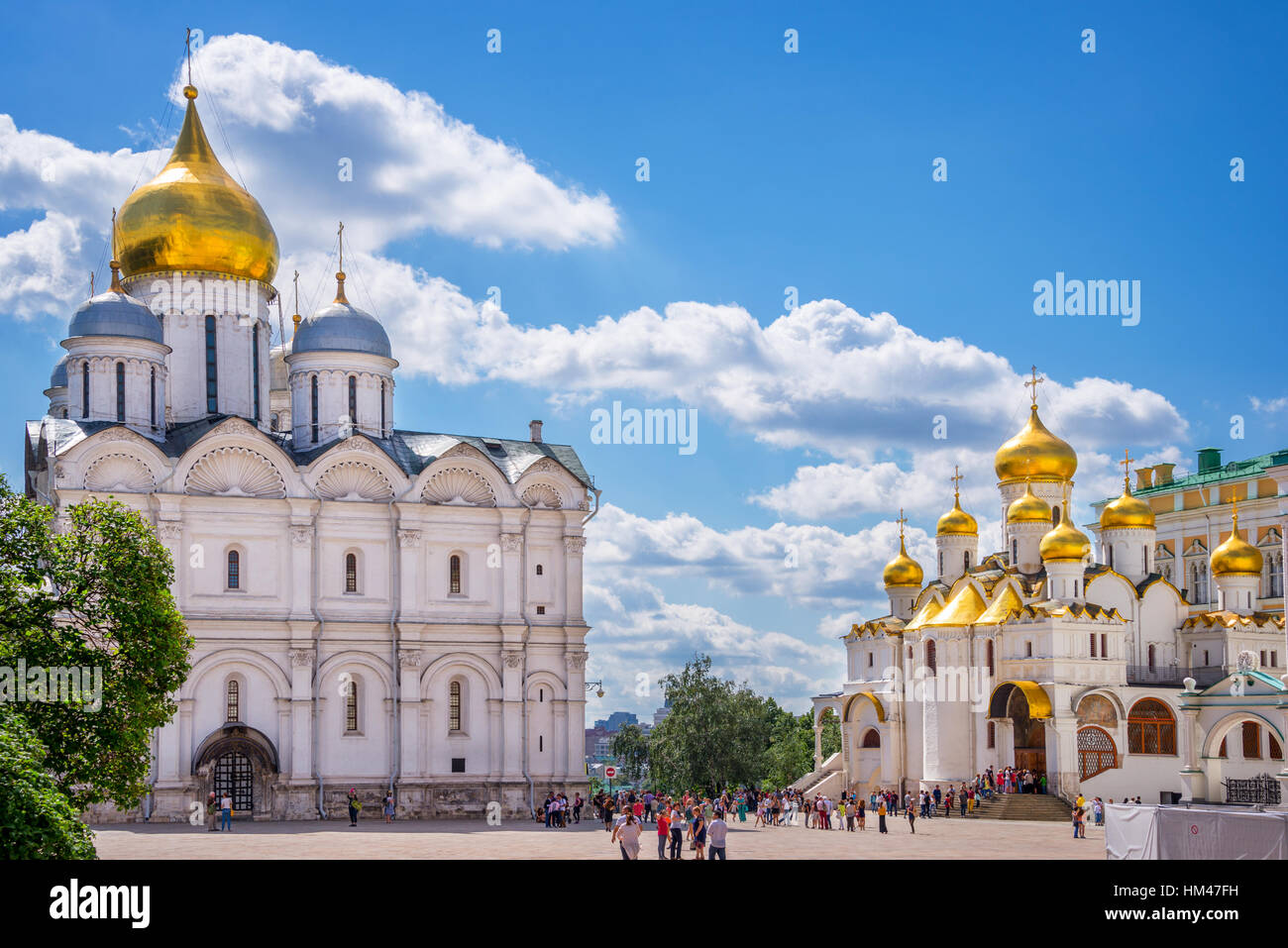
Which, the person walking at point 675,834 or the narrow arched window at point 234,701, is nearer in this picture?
the person walking at point 675,834

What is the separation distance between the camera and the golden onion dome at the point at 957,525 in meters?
54.1

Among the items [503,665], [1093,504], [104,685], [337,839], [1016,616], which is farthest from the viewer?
[1093,504]

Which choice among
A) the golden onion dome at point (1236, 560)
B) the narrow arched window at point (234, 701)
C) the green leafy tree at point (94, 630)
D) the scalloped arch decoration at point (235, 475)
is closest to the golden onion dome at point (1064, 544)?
the golden onion dome at point (1236, 560)

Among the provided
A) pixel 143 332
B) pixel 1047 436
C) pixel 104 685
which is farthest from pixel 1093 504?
pixel 104 685

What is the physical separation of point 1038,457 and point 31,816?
41.5m

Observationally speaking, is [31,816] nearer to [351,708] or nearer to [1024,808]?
[351,708]

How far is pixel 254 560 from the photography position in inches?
1590

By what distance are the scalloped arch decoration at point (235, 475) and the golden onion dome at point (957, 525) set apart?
2435cm

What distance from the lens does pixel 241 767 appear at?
40188 mm

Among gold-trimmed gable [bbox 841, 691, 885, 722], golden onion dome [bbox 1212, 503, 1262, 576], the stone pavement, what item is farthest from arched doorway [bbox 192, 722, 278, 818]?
golden onion dome [bbox 1212, 503, 1262, 576]

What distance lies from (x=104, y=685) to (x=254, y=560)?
1711cm

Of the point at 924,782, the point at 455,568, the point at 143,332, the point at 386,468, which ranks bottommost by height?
the point at 924,782

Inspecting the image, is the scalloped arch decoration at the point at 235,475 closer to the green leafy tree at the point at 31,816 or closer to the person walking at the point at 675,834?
the person walking at the point at 675,834

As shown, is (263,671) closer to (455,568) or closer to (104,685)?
(455,568)
